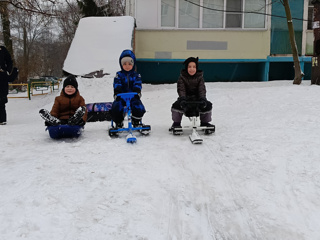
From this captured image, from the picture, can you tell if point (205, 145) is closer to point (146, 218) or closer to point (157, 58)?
point (146, 218)

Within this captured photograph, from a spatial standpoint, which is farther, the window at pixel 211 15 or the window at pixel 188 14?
the window at pixel 211 15

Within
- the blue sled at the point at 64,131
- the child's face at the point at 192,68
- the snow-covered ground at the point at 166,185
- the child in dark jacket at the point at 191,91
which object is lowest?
the snow-covered ground at the point at 166,185

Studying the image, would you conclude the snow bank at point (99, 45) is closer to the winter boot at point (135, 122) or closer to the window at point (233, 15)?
the window at point (233, 15)

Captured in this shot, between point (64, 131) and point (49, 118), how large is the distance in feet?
1.07

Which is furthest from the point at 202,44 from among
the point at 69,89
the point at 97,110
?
the point at 69,89

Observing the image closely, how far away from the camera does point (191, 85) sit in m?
6.07

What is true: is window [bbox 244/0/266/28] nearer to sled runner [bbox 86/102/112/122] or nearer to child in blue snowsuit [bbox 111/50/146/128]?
sled runner [bbox 86/102/112/122]

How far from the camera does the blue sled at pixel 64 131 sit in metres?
5.26

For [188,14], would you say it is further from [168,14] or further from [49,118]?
[49,118]

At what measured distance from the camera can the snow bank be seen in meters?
14.1

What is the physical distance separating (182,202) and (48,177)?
152 centimetres

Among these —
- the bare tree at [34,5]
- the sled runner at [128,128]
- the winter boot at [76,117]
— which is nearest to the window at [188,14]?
the bare tree at [34,5]

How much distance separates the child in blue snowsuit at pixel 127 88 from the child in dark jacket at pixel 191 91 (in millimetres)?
627

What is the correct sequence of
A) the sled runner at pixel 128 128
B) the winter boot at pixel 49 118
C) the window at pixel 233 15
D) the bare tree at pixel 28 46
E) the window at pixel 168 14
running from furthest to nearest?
the bare tree at pixel 28 46 < the window at pixel 233 15 < the window at pixel 168 14 < the sled runner at pixel 128 128 < the winter boot at pixel 49 118
